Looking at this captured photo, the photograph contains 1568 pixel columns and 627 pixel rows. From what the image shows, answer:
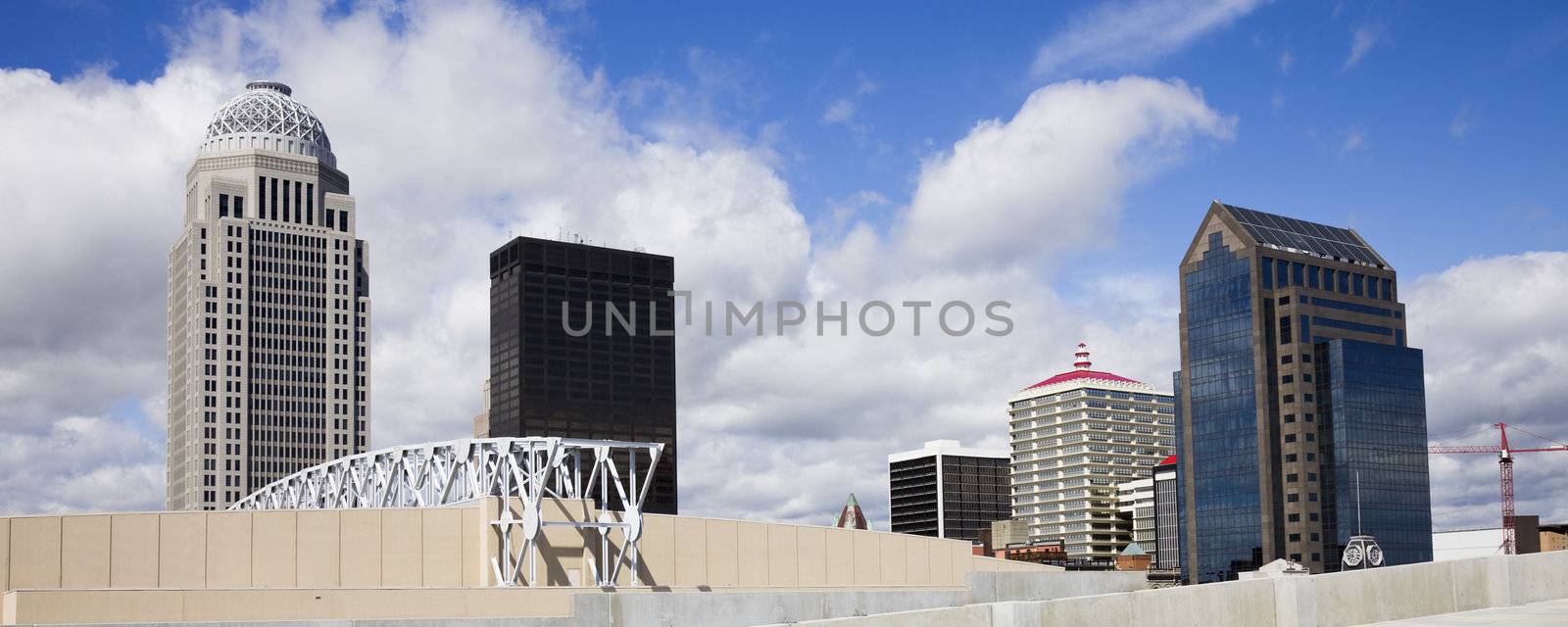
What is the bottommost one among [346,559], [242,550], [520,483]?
[346,559]

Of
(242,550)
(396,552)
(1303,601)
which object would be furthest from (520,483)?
(1303,601)

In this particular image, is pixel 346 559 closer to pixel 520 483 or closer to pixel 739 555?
pixel 520 483

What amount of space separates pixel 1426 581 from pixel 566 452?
242ft

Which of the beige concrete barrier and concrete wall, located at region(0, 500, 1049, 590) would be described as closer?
the beige concrete barrier

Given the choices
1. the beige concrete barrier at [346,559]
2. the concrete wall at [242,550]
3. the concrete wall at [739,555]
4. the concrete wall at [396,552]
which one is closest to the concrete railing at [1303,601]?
the beige concrete barrier at [346,559]

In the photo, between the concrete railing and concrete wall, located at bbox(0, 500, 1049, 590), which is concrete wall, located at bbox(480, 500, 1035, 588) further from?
the concrete railing

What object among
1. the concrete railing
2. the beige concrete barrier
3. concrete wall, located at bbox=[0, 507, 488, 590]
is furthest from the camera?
concrete wall, located at bbox=[0, 507, 488, 590]

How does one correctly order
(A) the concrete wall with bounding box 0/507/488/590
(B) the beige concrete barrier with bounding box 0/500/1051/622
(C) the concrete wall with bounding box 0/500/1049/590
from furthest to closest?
1. (C) the concrete wall with bounding box 0/500/1049/590
2. (A) the concrete wall with bounding box 0/507/488/590
3. (B) the beige concrete barrier with bounding box 0/500/1051/622

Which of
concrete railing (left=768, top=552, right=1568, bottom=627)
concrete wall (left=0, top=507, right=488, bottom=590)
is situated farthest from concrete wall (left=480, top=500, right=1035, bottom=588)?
concrete railing (left=768, top=552, right=1568, bottom=627)

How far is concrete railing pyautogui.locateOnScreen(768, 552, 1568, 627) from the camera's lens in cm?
2647

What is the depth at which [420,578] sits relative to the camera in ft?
296

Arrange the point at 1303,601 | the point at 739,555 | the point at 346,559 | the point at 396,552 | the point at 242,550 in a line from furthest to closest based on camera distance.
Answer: the point at 739,555 → the point at 396,552 → the point at 346,559 → the point at 242,550 → the point at 1303,601

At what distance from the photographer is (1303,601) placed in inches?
1180

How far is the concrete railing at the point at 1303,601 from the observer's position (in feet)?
86.8
